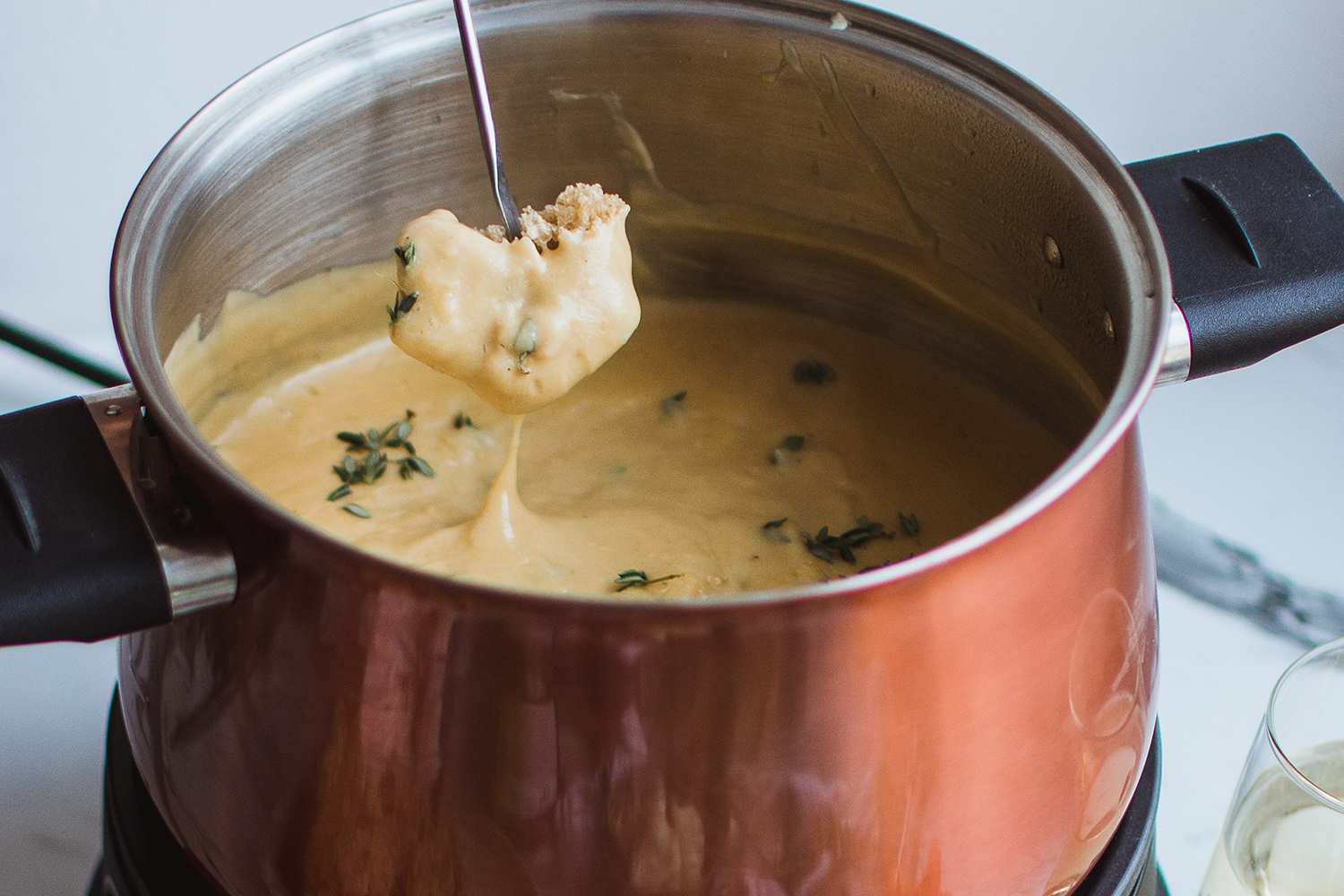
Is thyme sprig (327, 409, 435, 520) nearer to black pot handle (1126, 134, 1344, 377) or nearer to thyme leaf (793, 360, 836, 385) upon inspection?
thyme leaf (793, 360, 836, 385)

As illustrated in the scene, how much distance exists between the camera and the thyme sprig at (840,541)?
3.22 ft

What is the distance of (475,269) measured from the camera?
2.69 feet

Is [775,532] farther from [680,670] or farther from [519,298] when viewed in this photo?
[680,670]

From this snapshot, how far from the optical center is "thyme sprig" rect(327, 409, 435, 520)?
104 cm

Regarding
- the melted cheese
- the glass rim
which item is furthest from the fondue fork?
the glass rim

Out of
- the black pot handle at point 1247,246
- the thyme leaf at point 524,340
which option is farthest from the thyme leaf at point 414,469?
the black pot handle at point 1247,246

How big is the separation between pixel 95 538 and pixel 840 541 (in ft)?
1.80

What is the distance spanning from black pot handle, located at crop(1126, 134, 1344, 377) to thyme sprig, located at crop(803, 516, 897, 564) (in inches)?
12.1

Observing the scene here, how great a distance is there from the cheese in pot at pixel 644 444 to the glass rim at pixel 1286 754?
8.9 inches

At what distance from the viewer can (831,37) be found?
0.91 meters

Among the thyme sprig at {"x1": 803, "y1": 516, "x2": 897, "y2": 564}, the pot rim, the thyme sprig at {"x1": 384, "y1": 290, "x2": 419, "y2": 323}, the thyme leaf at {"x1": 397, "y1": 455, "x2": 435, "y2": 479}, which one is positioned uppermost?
the pot rim

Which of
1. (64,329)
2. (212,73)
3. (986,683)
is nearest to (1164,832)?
(986,683)

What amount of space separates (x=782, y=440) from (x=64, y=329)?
807 millimetres

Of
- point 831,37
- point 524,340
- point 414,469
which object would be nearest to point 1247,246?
point 831,37
